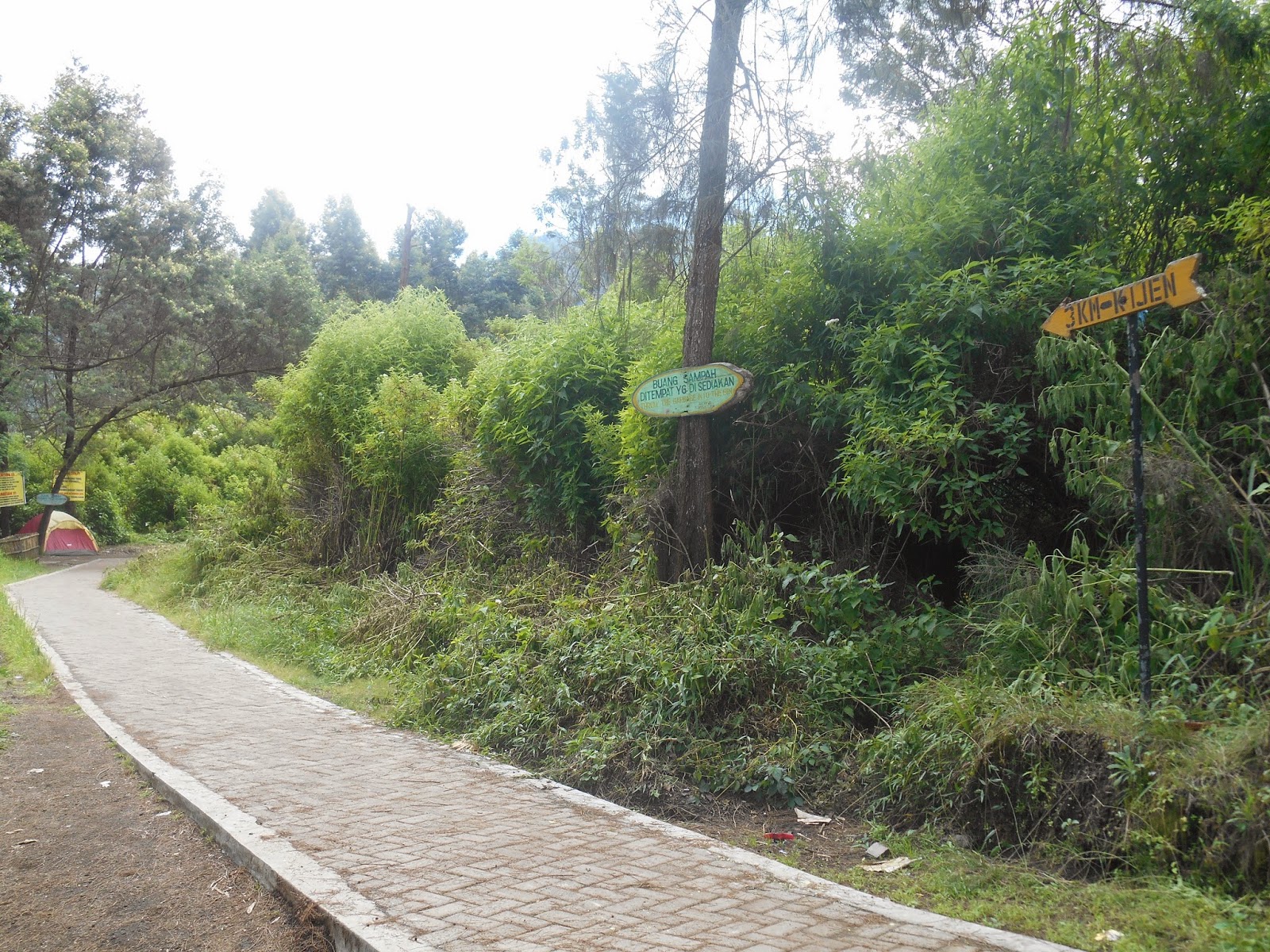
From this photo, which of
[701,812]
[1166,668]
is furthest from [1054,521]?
[701,812]

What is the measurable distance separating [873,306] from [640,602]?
310 centimetres

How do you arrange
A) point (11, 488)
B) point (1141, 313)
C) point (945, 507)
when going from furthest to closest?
point (11, 488) < point (945, 507) < point (1141, 313)

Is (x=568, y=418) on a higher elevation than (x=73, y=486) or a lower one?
higher

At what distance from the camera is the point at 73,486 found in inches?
1161

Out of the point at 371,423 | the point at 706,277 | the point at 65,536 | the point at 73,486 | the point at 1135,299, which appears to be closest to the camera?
the point at 1135,299

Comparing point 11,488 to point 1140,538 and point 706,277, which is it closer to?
point 706,277

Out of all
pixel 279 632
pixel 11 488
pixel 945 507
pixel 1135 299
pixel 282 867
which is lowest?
pixel 282 867

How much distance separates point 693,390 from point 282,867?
190 inches

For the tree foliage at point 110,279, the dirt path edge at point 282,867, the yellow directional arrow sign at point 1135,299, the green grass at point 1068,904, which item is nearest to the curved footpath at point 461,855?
the dirt path edge at point 282,867

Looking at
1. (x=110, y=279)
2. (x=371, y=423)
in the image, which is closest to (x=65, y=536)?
(x=110, y=279)

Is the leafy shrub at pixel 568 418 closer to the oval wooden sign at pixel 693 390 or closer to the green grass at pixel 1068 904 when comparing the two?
the oval wooden sign at pixel 693 390

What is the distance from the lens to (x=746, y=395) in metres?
8.02

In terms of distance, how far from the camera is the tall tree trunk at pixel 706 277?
8.47 meters

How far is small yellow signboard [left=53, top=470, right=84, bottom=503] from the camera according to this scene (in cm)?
2922
